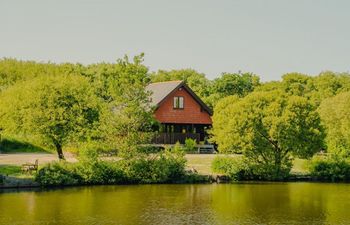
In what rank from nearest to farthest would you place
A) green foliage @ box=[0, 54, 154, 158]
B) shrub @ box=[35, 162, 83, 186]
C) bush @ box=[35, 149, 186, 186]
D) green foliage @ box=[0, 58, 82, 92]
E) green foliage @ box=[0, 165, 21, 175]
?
shrub @ box=[35, 162, 83, 186]
bush @ box=[35, 149, 186, 186]
green foliage @ box=[0, 165, 21, 175]
green foliage @ box=[0, 54, 154, 158]
green foliage @ box=[0, 58, 82, 92]

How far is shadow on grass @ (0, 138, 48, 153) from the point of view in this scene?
53312 millimetres

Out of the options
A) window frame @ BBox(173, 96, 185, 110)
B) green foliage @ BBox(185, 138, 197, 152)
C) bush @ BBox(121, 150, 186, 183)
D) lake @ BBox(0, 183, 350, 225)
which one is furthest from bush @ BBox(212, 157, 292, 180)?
window frame @ BBox(173, 96, 185, 110)

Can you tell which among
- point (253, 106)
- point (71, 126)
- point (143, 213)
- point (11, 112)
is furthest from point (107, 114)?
point (143, 213)

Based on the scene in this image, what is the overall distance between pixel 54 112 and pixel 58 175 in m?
6.52

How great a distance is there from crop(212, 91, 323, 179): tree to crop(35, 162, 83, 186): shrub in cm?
1264

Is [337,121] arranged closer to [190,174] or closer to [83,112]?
[190,174]

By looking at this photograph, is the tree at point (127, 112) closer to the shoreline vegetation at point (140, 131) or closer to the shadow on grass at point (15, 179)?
the shoreline vegetation at point (140, 131)

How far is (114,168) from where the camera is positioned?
3781 cm

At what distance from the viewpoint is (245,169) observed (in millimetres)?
40750

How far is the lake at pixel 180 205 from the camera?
24.8 metres

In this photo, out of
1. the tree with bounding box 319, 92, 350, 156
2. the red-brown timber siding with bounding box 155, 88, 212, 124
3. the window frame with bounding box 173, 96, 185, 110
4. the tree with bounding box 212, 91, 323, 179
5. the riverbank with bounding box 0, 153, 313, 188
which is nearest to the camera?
the riverbank with bounding box 0, 153, 313, 188

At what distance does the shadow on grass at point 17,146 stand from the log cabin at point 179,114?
40.9 feet

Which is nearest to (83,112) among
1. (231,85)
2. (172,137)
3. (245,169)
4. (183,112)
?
(245,169)

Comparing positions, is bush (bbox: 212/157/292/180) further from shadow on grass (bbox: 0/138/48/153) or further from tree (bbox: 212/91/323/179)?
shadow on grass (bbox: 0/138/48/153)
